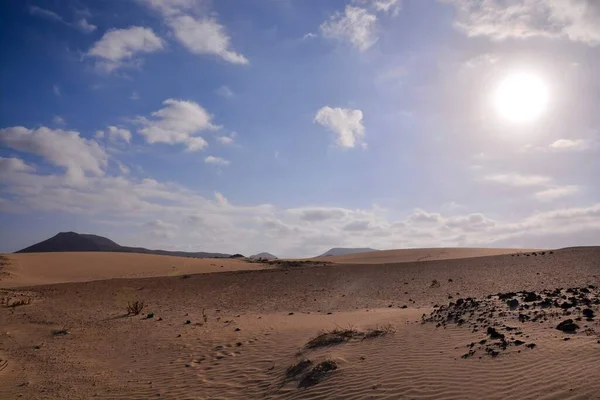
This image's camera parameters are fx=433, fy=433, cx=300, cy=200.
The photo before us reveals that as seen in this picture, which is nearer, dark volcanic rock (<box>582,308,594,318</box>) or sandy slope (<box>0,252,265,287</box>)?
dark volcanic rock (<box>582,308,594,318</box>)

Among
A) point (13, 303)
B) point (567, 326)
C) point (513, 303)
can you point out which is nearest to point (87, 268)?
point (13, 303)

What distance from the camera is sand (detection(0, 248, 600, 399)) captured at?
286 inches

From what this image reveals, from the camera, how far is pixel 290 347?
11.2 m

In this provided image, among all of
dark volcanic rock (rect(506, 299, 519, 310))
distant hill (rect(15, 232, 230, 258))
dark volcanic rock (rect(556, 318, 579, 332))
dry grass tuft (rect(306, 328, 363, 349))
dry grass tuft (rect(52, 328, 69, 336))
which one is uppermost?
distant hill (rect(15, 232, 230, 258))

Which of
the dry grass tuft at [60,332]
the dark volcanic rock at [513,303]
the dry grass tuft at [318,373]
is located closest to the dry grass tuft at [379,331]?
the dry grass tuft at [318,373]

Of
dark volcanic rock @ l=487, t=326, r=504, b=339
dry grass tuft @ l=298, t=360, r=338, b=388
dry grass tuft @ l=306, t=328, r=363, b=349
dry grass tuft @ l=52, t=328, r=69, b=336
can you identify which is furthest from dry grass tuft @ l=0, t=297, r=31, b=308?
Result: dark volcanic rock @ l=487, t=326, r=504, b=339

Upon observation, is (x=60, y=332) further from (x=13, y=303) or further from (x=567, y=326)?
(x=567, y=326)

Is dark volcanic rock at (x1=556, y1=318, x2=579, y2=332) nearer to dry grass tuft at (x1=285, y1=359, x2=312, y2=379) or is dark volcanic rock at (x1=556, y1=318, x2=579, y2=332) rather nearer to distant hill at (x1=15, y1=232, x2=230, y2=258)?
dry grass tuft at (x1=285, y1=359, x2=312, y2=379)

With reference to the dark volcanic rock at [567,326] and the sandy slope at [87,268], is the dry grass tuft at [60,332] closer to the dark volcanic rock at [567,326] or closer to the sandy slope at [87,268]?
the dark volcanic rock at [567,326]

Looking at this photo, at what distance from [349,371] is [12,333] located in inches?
434

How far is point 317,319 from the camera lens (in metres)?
15.0

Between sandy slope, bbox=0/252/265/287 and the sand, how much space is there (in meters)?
8.63

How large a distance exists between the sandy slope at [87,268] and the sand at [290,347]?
8.63 metres

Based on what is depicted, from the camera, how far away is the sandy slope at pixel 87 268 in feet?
98.5
